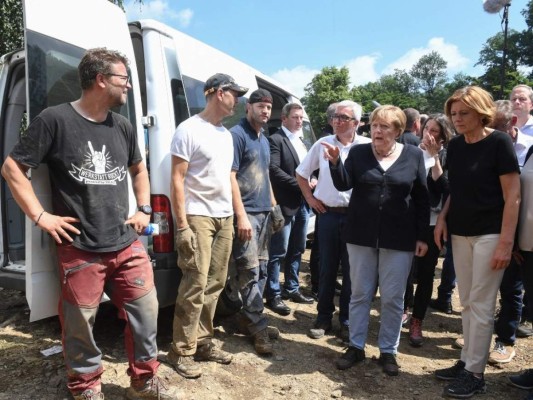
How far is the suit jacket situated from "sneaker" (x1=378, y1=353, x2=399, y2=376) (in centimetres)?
164

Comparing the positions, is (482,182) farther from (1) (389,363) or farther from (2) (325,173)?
(1) (389,363)


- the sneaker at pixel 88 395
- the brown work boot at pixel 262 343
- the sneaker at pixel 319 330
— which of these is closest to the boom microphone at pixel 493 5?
the sneaker at pixel 319 330

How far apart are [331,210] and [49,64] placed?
90.4 inches

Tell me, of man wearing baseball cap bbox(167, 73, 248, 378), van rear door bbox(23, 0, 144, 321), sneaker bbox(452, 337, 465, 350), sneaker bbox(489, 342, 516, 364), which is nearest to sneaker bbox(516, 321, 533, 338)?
sneaker bbox(489, 342, 516, 364)

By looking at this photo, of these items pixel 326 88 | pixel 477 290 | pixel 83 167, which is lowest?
pixel 477 290

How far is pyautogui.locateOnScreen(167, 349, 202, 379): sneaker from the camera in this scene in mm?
A: 2896

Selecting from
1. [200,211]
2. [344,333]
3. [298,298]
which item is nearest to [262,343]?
[344,333]

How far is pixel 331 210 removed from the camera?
3678 millimetres

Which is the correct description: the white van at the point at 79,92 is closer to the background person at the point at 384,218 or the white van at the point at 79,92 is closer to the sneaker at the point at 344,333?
the background person at the point at 384,218

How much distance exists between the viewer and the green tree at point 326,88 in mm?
46250

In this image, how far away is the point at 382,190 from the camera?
302 cm

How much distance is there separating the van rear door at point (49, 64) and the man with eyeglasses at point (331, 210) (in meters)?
1.58

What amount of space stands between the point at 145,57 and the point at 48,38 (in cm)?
68

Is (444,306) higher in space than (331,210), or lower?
lower
